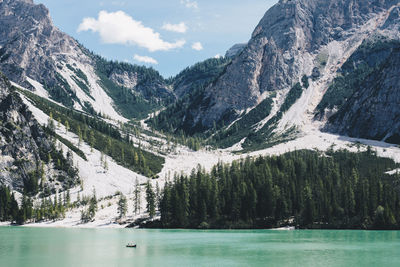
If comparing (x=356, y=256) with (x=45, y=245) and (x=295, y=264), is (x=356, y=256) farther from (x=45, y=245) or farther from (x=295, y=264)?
(x=45, y=245)

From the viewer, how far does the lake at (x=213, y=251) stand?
254ft

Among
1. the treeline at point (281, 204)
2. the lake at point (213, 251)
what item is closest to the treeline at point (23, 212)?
the treeline at point (281, 204)

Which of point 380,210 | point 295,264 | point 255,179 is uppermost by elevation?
point 255,179

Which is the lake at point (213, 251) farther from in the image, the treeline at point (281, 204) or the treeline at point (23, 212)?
the treeline at point (23, 212)

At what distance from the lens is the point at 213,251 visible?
9188 cm

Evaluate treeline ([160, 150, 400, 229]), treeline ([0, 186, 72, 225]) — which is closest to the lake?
treeline ([160, 150, 400, 229])

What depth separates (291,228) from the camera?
144375 millimetres

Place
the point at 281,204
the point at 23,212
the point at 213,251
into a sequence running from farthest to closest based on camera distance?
the point at 23,212 → the point at 281,204 → the point at 213,251

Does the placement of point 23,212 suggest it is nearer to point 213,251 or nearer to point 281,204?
point 281,204

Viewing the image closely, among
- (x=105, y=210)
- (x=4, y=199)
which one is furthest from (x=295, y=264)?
(x=4, y=199)

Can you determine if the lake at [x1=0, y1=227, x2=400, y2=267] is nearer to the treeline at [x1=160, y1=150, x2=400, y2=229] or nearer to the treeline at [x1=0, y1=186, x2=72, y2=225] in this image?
the treeline at [x1=160, y1=150, x2=400, y2=229]

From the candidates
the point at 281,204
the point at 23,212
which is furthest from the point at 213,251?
the point at 23,212

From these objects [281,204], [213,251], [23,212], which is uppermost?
[23,212]

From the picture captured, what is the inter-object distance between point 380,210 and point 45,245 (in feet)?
332
